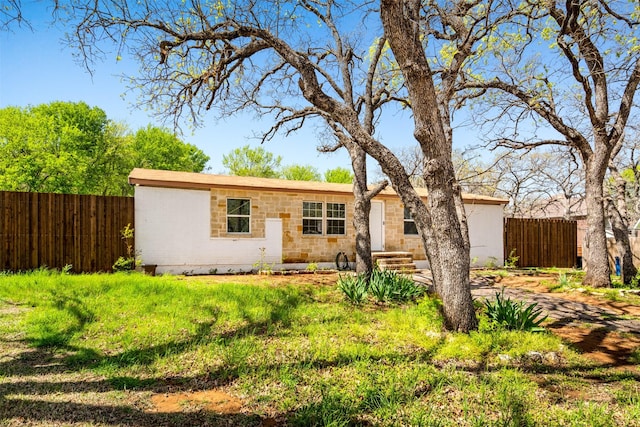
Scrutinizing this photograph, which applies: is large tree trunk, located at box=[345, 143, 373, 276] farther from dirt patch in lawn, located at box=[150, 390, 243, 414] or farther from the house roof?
dirt patch in lawn, located at box=[150, 390, 243, 414]

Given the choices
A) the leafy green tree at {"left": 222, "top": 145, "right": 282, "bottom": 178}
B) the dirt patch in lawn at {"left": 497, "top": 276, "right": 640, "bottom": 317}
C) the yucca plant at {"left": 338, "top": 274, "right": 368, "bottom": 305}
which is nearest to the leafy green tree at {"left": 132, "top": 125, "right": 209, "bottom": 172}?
the leafy green tree at {"left": 222, "top": 145, "right": 282, "bottom": 178}

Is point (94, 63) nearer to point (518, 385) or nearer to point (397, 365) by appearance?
point (397, 365)

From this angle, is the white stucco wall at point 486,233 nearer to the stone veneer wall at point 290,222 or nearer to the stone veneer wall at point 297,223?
the stone veneer wall at point 297,223

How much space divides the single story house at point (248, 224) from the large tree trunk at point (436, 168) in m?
6.82

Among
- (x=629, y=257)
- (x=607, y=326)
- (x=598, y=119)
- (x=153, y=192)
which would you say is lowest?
(x=607, y=326)

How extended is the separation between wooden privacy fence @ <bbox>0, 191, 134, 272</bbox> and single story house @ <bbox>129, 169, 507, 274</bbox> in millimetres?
631

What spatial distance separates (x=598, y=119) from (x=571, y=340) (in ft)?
22.4

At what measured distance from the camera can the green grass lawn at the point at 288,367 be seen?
9.11 feet

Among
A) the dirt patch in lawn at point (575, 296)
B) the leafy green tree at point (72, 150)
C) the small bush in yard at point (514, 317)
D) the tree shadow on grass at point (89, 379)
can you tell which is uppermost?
the leafy green tree at point (72, 150)

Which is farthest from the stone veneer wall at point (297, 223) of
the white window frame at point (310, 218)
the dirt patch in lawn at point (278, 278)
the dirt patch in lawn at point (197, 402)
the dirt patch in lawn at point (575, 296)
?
the dirt patch in lawn at point (197, 402)

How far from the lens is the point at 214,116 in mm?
9633

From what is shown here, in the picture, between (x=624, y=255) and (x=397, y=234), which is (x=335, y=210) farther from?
(x=624, y=255)

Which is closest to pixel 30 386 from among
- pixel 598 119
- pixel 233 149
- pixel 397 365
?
pixel 397 365

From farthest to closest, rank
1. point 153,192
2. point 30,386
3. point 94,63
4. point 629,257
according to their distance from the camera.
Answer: point 153,192
point 629,257
point 94,63
point 30,386
